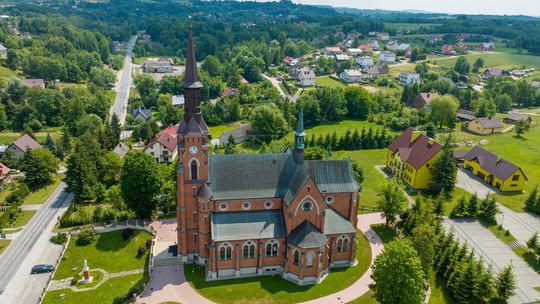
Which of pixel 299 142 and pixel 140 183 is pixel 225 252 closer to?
pixel 299 142

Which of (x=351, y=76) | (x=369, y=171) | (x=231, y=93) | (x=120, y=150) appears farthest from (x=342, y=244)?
(x=351, y=76)

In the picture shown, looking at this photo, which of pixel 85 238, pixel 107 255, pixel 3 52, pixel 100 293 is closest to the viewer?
pixel 100 293

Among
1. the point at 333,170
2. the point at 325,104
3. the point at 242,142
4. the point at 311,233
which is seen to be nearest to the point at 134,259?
the point at 311,233

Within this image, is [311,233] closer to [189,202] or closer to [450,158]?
[189,202]

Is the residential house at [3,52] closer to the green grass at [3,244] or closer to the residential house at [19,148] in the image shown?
the residential house at [19,148]

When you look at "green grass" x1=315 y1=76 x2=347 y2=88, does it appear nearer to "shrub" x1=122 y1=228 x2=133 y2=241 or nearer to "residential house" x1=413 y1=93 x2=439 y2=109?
"residential house" x1=413 y1=93 x2=439 y2=109

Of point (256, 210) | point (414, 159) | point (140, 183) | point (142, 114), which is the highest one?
point (256, 210)
